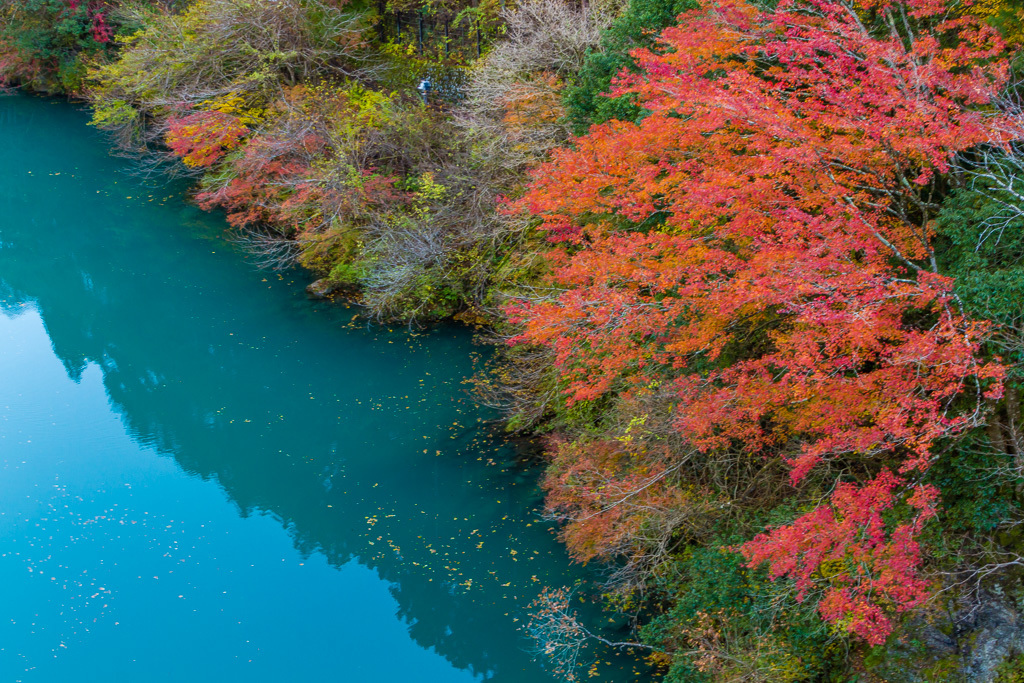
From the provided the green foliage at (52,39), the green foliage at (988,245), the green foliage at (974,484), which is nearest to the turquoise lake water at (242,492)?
the green foliage at (974,484)

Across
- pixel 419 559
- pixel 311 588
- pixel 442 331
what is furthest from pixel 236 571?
pixel 442 331

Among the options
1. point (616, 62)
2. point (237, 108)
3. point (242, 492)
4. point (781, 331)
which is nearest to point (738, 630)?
point (781, 331)

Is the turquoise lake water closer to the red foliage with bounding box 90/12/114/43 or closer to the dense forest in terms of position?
the dense forest

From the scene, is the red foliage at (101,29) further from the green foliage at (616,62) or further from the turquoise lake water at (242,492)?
the green foliage at (616,62)

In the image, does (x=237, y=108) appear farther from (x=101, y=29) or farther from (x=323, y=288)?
(x=101, y=29)

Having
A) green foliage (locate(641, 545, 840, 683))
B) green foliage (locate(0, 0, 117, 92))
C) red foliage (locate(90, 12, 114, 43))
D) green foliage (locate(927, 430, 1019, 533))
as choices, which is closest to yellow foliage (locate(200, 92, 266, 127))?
green foliage (locate(0, 0, 117, 92))
